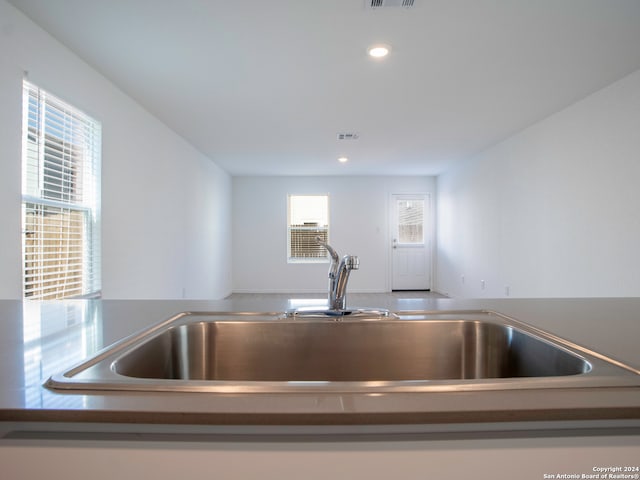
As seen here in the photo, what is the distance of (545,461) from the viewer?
471 millimetres

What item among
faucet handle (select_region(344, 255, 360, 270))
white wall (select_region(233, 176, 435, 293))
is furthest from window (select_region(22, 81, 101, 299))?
white wall (select_region(233, 176, 435, 293))

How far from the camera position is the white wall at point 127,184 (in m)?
2.16

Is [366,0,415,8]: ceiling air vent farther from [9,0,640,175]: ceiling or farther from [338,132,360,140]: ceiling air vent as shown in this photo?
[338,132,360,140]: ceiling air vent

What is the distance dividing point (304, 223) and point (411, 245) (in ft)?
7.36

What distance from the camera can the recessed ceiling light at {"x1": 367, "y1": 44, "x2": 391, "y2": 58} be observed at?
8.13 feet

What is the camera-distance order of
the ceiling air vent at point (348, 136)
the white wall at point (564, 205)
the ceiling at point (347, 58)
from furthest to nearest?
the ceiling air vent at point (348, 136) < the white wall at point (564, 205) < the ceiling at point (347, 58)

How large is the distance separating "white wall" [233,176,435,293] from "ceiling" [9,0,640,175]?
121 inches

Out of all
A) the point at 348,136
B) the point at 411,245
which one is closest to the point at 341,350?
the point at 348,136

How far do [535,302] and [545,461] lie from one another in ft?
2.99

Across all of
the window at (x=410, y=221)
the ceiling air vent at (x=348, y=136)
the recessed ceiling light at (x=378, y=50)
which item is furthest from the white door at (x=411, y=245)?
the recessed ceiling light at (x=378, y=50)

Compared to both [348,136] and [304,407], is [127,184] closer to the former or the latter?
[348,136]

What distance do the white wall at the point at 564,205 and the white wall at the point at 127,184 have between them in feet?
13.8

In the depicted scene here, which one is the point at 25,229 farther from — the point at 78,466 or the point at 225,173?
the point at 225,173

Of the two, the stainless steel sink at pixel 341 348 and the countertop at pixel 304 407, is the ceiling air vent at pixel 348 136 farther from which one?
the countertop at pixel 304 407
